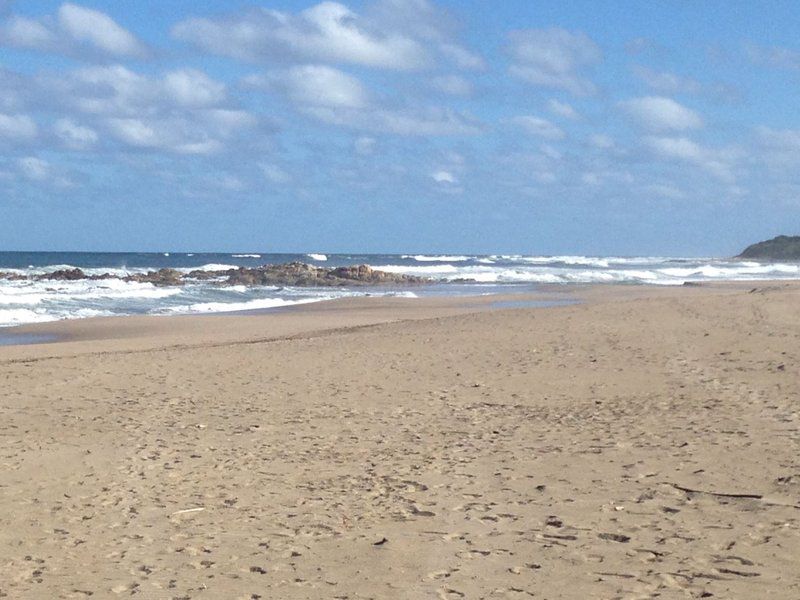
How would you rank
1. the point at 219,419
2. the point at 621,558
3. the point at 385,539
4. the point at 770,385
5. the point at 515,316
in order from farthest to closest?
the point at 515,316
the point at 770,385
the point at 219,419
the point at 385,539
the point at 621,558

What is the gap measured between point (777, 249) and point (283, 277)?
79.7m

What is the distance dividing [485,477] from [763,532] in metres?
1.87

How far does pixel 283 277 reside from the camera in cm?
4403

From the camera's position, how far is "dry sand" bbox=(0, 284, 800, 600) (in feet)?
14.1

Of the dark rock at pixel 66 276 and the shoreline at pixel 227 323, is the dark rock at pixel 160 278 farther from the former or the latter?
the shoreline at pixel 227 323

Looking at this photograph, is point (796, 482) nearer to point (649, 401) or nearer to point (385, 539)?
point (385, 539)

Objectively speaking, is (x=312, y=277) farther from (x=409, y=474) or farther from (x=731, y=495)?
(x=731, y=495)

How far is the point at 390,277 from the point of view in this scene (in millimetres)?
45562

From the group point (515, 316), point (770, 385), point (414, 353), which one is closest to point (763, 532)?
point (770, 385)

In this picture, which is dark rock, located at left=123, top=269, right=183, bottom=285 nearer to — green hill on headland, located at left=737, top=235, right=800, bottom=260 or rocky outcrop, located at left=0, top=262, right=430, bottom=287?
rocky outcrop, located at left=0, top=262, right=430, bottom=287

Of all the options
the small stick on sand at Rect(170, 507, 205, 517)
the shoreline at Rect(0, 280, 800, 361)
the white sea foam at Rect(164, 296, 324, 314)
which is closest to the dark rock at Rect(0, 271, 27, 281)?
the white sea foam at Rect(164, 296, 324, 314)

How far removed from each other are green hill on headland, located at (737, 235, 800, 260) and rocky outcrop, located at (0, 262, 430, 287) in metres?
67.2

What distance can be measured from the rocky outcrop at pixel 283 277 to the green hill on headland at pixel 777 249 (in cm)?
6717

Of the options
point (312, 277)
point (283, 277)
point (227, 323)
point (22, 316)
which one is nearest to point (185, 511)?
point (227, 323)
